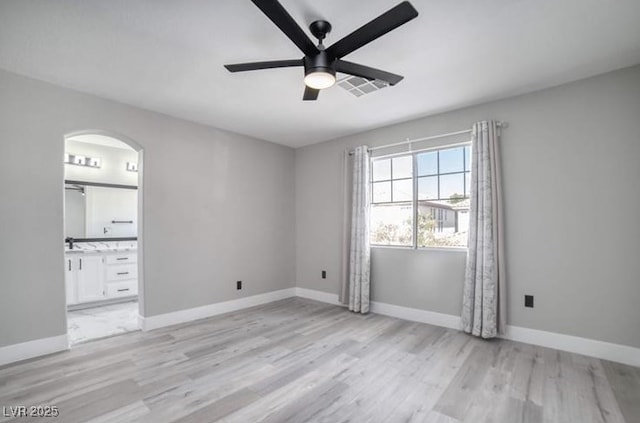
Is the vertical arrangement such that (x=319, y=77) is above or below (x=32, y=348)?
above

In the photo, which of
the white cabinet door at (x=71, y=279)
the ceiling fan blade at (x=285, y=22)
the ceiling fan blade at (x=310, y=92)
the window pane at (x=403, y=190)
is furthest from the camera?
the white cabinet door at (x=71, y=279)

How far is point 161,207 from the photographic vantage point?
361cm

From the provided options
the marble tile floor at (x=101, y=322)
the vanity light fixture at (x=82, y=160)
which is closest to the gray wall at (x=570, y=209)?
the marble tile floor at (x=101, y=322)

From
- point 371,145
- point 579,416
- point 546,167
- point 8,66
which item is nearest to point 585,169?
point 546,167

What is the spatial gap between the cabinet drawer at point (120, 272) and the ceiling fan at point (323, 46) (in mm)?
4106

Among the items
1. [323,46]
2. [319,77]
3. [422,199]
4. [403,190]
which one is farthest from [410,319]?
[323,46]

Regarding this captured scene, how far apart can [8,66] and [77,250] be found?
103 inches

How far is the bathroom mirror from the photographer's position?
4730mm

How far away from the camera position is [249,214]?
4.60 metres

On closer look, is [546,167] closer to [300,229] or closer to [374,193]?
[374,193]

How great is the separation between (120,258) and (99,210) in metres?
0.98

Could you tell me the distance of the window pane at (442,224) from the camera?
3.59m

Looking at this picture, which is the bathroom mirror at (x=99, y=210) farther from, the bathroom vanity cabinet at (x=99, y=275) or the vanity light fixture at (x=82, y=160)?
the bathroom vanity cabinet at (x=99, y=275)

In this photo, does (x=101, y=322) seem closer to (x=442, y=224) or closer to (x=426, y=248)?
(x=426, y=248)
